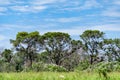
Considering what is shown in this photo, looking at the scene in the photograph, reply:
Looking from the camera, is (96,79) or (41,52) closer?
(96,79)

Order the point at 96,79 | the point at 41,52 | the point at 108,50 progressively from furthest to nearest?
the point at 41,52 < the point at 108,50 < the point at 96,79

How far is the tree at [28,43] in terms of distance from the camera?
46281 mm

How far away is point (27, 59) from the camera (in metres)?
46.8

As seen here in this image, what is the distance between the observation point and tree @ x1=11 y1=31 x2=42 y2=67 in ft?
152

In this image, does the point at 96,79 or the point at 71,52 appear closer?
the point at 96,79

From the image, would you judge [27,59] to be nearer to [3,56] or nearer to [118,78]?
[3,56]

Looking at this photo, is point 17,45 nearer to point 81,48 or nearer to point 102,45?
point 81,48

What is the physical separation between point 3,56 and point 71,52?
1034 cm

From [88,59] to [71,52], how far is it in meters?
3.20

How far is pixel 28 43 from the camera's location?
47.2 m

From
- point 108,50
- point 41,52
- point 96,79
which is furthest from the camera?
point 41,52

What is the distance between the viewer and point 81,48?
4712 cm

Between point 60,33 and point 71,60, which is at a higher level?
point 60,33

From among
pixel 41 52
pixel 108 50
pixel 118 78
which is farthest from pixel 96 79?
pixel 41 52
